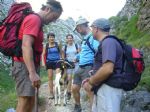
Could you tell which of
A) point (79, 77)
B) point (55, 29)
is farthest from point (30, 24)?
point (55, 29)

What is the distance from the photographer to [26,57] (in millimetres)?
6027

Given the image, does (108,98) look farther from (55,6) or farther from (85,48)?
(85,48)

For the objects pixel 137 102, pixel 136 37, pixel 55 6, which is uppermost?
pixel 136 37

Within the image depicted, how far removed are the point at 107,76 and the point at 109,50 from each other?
13.2 inches

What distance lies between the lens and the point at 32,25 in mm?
6145

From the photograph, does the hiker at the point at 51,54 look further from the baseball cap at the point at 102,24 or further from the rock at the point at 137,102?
the baseball cap at the point at 102,24

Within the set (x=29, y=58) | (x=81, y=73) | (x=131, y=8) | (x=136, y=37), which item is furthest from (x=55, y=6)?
(x=131, y=8)

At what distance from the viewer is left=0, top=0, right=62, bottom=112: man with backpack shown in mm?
6047

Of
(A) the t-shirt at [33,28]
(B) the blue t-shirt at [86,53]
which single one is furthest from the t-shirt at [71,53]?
(A) the t-shirt at [33,28]

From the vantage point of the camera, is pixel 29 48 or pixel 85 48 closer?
pixel 29 48

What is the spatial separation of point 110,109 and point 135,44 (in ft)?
28.7

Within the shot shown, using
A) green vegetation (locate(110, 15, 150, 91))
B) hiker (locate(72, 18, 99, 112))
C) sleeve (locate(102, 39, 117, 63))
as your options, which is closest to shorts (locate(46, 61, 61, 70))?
green vegetation (locate(110, 15, 150, 91))

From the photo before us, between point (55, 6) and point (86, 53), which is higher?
point (55, 6)

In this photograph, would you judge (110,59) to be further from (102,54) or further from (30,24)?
(30,24)
